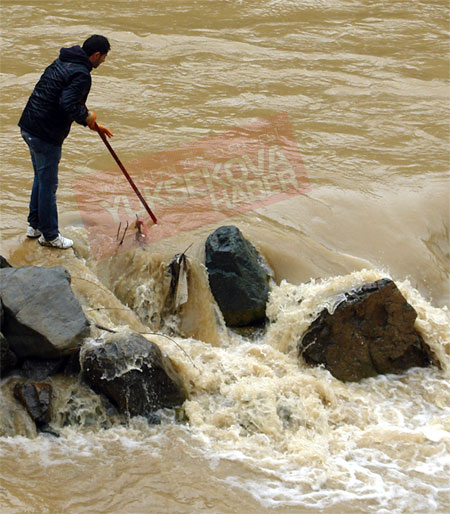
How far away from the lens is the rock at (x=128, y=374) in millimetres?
5062

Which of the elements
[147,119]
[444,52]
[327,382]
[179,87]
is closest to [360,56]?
[444,52]

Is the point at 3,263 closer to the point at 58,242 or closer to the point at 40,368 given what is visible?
the point at 58,242

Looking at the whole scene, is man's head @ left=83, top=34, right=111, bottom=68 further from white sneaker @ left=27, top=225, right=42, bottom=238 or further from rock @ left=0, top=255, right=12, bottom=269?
rock @ left=0, top=255, right=12, bottom=269

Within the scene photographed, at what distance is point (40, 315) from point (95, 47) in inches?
73.5

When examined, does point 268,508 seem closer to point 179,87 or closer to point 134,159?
point 134,159

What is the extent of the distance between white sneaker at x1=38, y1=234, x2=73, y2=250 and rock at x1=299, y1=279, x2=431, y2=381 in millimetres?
1982

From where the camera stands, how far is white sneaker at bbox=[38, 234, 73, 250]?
6047 millimetres

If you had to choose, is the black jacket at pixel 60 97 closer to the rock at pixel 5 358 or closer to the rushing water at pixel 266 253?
the rushing water at pixel 266 253

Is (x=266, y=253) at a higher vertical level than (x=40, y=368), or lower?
higher

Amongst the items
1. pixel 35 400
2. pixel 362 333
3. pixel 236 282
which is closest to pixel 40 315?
pixel 35 400

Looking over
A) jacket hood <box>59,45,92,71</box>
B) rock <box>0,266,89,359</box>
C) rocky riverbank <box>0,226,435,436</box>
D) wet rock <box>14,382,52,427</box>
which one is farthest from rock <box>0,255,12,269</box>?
jacket hood <box>59,45,92,71</box>

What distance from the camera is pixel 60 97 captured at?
5.36 metres

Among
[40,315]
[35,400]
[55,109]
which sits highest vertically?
[55,109]

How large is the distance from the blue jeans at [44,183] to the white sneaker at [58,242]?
0.11ft
